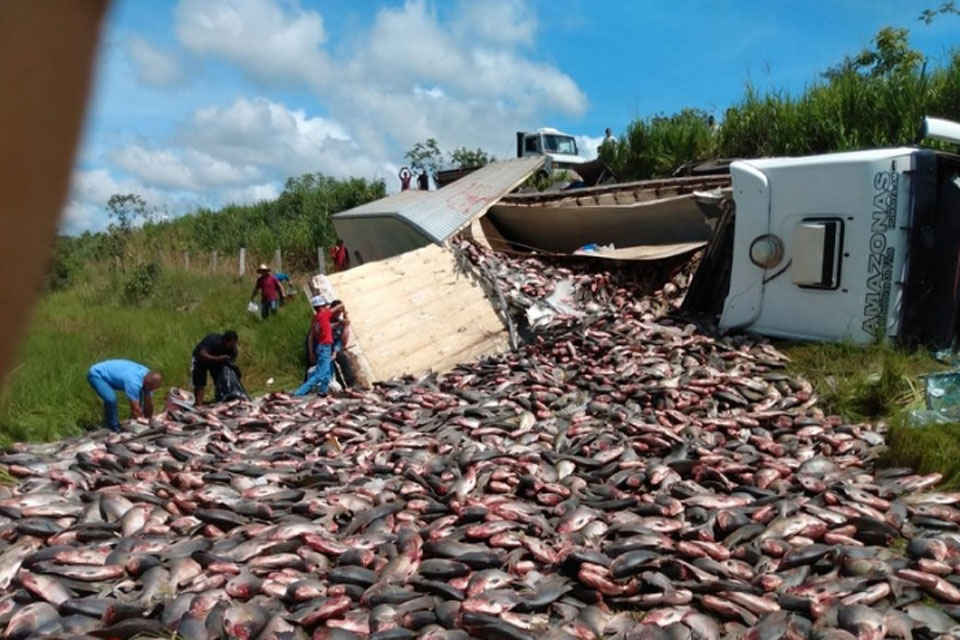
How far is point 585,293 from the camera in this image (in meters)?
11.6

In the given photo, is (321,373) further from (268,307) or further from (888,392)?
(888,392)

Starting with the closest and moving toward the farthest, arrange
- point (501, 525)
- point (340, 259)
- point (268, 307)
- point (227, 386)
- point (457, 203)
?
point (501, 525)
point (227, 386)
point (457, 203)
point (268, 307)
point (340, 259)

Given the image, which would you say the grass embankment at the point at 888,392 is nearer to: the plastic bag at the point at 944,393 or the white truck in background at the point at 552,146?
the plastic bag at the point at 944,393

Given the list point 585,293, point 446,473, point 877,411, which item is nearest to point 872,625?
point 446,473

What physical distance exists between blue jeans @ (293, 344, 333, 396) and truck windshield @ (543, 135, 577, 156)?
1683 centimetres

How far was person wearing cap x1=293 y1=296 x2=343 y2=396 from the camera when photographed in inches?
406

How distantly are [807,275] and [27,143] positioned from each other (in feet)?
29.5

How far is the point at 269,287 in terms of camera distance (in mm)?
15055

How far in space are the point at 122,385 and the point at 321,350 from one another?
2369mm

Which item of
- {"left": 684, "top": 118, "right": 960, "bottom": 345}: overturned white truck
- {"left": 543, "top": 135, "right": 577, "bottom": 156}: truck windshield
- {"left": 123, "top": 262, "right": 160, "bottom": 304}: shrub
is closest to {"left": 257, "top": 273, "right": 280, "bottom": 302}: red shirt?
{"left": 123, "top": 262, "right": 160, "bottom": 304}: shrub

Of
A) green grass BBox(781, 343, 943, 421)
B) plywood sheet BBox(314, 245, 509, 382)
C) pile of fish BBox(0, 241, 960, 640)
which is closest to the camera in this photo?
pile of fish BBox(0, 241, 960, 640)

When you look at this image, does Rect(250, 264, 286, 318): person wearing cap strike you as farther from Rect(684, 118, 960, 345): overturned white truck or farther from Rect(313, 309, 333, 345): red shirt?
Rect(684, 118, 960, 345): overturned white truck

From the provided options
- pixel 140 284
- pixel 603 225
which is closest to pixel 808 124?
pixel 603 225

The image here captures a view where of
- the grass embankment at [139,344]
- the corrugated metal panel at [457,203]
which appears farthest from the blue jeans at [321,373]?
the corrugated metal panel at [457,203]
